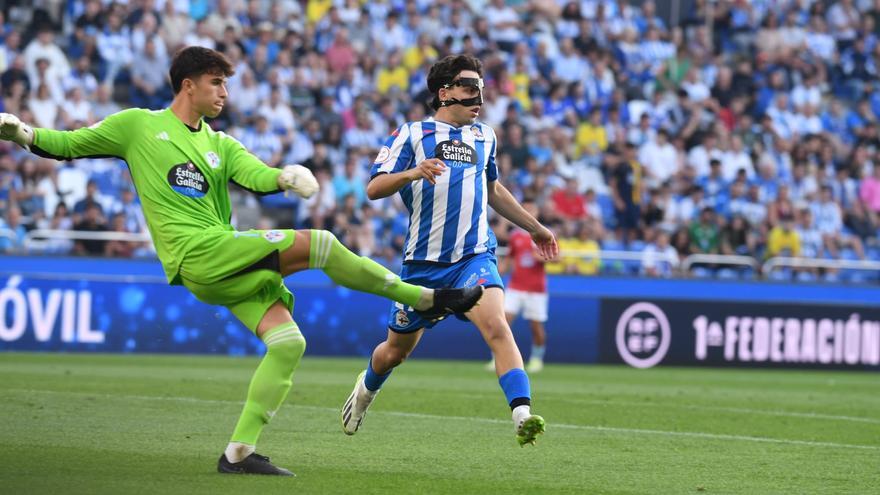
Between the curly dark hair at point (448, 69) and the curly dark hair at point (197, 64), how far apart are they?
1.73 m

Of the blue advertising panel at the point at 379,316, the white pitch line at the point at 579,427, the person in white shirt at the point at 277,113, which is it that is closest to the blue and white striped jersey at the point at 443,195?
the white pitch line at the point at 579,427

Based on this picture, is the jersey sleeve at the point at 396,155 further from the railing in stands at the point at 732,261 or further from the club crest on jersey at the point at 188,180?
the railing in stands at the point at 732,261

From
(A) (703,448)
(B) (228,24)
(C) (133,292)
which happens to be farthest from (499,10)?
(A) (703,448)

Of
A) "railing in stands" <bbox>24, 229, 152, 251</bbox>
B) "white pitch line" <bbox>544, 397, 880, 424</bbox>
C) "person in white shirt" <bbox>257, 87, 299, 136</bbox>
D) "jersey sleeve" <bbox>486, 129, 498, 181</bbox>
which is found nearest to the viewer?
"jersey sleeve" <bbox>486, 129, 498, 181</bbox>

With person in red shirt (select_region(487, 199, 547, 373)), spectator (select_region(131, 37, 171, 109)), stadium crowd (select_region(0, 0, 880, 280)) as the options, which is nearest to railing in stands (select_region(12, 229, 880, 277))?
stadium crowd (select_region(0, 0, 880, 280))

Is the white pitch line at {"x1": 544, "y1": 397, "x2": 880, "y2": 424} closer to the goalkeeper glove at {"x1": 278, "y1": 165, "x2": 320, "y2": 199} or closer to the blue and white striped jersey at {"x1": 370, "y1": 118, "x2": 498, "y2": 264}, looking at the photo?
the blue and white striped jersey at {"x1": 370, "y1": 118, "x2": 498, "y2": 264}

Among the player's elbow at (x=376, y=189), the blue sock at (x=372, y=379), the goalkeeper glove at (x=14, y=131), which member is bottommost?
the blue sock at (x=372, y=379)

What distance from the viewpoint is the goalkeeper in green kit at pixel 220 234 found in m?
7.14

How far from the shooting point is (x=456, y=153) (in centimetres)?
882

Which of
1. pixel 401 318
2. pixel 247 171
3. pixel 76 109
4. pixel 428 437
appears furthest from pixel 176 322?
pixel 247 171

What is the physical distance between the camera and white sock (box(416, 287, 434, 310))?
7.46 meters

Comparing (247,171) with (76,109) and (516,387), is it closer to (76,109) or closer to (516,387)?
(516,387)

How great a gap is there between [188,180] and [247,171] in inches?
12.4

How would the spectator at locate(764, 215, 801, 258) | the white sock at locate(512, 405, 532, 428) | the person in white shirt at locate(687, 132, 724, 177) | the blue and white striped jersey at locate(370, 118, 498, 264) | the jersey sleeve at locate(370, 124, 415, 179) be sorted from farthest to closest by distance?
the person in white shirt at locate(687, 132, 724, 177) → the spectator at locate(764, 215, 801, 258) → the blue and white striped jersey at locate(370, 118, 498, 264) → the jersey sleeve at locate(370, 124, 415, 179) → the white sock at locate(512, 405, 532, 428)
